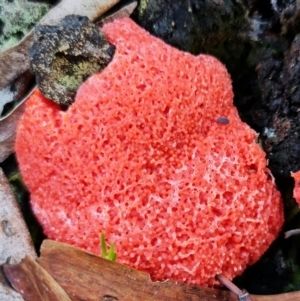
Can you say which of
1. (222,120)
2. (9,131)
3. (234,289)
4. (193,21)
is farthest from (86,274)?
(193,21)

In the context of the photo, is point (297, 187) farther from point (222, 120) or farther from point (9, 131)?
point (9, 131)

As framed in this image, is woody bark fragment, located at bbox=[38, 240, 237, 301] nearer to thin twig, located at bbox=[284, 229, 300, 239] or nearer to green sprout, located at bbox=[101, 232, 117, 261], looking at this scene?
green sprout, located at bbox=[101, 232, 117, 261]

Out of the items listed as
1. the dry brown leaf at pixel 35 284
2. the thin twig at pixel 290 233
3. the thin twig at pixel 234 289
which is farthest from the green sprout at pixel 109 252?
the thin twig at pixel 290 233

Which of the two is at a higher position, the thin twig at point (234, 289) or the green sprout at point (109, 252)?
the green sprout at point (109, 252)

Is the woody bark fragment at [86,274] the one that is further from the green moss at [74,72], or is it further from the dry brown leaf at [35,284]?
the green moss at [74,72]

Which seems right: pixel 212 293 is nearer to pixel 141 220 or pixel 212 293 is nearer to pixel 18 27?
pixel 141 220

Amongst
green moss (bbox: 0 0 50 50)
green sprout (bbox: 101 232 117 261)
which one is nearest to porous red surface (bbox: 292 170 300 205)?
green sprout (bbox: 101 232 117 261)
